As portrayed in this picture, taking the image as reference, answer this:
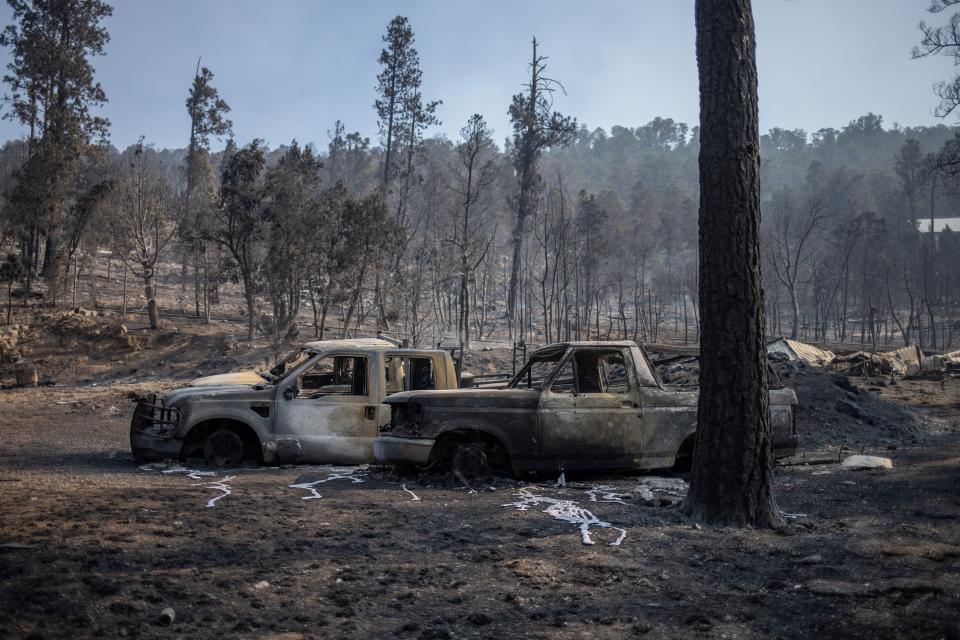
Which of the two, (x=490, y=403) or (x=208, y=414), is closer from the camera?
(x=490, y=403)

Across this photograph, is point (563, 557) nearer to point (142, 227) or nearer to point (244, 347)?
point (244, 347)

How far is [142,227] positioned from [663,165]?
8322cm

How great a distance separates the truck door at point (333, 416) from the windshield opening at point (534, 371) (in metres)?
1.90

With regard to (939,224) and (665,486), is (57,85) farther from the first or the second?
(939,224)

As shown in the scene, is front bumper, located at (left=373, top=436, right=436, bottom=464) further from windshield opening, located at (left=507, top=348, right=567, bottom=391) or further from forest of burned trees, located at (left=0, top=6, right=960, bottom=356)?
forest of burned trees, located at (left=0, top=6, right=960, bottom=356)

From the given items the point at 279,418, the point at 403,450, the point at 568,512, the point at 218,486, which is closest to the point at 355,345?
the point at 279,418

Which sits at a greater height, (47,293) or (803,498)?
(47,293)

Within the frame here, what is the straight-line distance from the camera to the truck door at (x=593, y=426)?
8164mm

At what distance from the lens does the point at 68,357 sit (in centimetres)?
2853

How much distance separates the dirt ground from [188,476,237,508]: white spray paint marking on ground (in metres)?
0.05

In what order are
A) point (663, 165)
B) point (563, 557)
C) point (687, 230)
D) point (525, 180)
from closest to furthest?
point (563, 557) → point (525, 180) → point (687, 230) → point (663, 165)

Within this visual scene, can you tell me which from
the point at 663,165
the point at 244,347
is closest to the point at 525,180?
the point at 244,347

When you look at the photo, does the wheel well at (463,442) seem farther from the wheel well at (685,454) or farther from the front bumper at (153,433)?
the front bumper at (153,433)

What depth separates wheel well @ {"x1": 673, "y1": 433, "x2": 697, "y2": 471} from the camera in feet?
28.4
